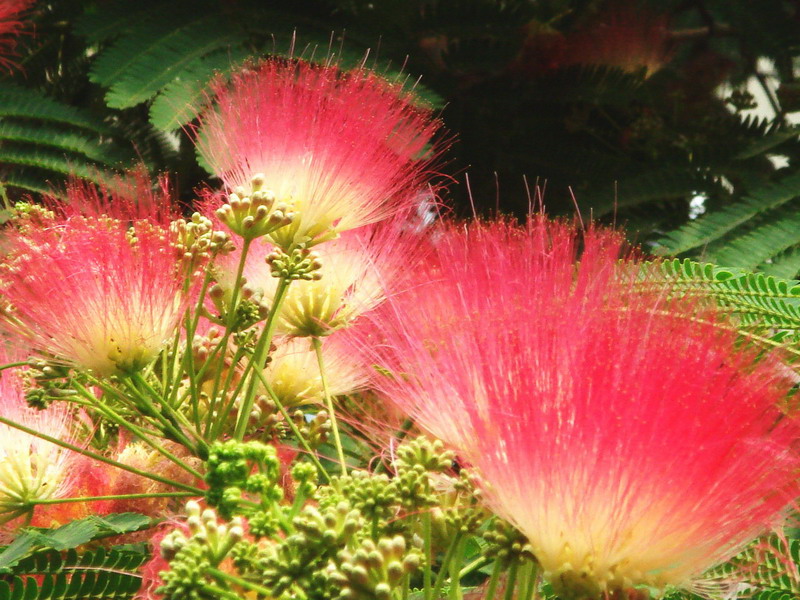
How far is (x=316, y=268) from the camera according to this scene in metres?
1.47

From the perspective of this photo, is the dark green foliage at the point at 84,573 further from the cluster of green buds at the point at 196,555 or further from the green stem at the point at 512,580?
the green stem at the point at 512,580

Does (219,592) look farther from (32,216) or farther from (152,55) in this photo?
(152,55)

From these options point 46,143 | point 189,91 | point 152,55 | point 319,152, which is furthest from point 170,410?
point 46,143

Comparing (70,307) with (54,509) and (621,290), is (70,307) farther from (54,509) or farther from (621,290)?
(621,290)

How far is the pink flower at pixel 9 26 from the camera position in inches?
105

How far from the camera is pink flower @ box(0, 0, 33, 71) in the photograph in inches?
105

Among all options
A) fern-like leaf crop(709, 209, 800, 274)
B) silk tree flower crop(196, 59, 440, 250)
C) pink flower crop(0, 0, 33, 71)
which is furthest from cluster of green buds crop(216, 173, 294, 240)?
pink flower crop(0, 0, 33, 71)

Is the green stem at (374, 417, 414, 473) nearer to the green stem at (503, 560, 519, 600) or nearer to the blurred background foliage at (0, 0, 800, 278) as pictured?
the green stem at (503, 560, 519, 600)

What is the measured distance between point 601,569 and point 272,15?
1.88 m

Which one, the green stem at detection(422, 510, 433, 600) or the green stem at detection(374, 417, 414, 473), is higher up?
the green stem at detection(374, 417, 414, 473)

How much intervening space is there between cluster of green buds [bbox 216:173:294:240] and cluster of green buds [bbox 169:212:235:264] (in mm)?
29

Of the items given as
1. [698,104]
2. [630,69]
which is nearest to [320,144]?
[630,69]

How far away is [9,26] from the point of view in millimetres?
2699

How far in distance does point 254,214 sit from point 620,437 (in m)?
0.67
